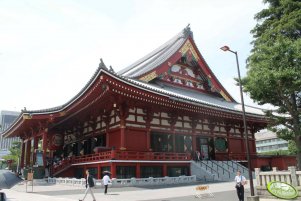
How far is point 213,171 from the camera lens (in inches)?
973

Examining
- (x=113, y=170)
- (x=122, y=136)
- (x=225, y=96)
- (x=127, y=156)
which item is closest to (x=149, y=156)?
(x=127, y=156)

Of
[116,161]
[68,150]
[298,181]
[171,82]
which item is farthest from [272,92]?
[68,150]

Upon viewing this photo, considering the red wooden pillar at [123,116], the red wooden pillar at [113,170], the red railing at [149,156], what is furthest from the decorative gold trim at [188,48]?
the red wooden pillar at [113,170]

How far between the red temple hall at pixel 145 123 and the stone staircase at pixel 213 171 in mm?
838

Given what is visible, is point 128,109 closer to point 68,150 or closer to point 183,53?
point 183,53

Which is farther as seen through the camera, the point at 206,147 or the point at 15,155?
the point at 15,155

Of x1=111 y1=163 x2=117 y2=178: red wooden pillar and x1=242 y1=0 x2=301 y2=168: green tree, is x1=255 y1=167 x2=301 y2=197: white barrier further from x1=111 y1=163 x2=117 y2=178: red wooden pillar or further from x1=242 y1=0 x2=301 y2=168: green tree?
x1=111 y1=163 x2=117 y2=178: red wooden pillar

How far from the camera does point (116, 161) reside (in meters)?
20.3

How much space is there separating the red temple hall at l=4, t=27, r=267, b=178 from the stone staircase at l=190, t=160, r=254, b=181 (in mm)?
838

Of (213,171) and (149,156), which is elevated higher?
(149,156)

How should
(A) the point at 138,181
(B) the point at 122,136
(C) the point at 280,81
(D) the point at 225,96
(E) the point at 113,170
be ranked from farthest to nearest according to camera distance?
(D) the point at 225,96 < (B) the point at 122,136 < (A) the point at 138,181 < (E) the point at 113,170 < (C) the point at 280,81

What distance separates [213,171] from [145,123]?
7.31 metres

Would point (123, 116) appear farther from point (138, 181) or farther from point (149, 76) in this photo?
point (149, 76)

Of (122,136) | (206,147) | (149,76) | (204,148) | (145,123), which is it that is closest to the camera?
(122,136)
